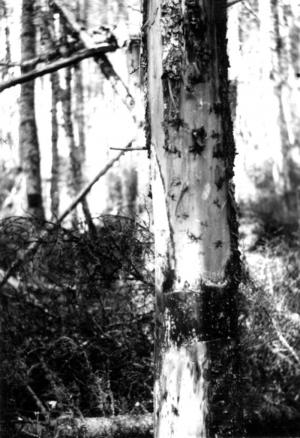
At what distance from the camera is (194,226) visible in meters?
2.71

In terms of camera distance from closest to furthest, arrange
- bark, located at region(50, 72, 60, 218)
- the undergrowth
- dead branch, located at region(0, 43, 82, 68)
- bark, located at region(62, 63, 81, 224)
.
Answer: the undergrowth → dead branch, located at region(0, 43, 82, 68) → bark, located at region(50, 72, 60, 218) → bark, located at region(62, 63, 81, 224)

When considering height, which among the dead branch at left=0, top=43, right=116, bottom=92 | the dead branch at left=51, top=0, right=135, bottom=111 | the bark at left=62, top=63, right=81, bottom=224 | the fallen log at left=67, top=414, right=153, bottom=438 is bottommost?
the fallen log at left=67, top=414, right=153, bottom=438

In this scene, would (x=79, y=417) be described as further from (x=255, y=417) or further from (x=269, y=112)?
(x=269, y=112)

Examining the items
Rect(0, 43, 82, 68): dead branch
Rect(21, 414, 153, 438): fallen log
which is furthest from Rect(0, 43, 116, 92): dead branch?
Rect(21, 414, 153, 438): fallen log

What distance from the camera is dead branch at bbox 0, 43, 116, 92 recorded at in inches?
225

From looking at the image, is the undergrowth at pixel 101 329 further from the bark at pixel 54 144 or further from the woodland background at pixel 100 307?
the bark at pixel 54 144

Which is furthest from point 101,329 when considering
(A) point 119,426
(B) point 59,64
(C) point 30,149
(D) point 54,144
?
(D) point 54,144

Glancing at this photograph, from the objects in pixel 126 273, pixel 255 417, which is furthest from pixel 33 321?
pixel 255 417

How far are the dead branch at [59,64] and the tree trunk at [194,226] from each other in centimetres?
326

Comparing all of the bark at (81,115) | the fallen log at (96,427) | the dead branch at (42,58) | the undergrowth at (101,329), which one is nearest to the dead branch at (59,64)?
the dead branch at (42,58)

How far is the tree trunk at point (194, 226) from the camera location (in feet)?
8.67

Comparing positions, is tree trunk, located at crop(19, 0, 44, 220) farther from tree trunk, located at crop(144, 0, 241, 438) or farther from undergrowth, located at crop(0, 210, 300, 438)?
tree trunk, located at crop(144, 0, 241, 438)

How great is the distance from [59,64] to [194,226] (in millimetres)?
3994

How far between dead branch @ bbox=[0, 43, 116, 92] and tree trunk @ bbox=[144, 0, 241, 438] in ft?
10.7
